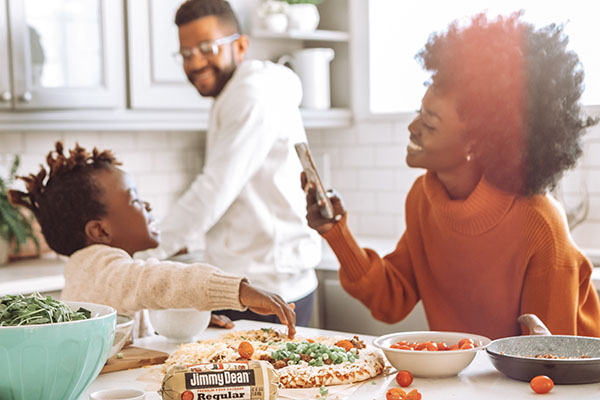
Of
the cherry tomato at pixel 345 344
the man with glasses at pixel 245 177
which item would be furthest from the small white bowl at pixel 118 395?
the man with glasses at pixel 245 177

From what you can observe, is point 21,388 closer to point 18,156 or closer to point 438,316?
point 438,316

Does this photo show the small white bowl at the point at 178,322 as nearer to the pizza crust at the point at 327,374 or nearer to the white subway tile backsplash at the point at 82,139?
the pizza crust at the point at 327,374

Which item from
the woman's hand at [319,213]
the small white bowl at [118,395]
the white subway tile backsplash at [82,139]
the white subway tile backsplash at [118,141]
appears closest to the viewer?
the small white bowl at [118,395]

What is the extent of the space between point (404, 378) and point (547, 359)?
0.82 ft

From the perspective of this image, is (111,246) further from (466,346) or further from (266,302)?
(466,346)

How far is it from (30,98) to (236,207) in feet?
3.14

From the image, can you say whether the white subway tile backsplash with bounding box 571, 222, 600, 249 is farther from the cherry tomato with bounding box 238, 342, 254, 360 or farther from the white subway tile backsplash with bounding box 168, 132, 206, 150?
the cherry tomato with bounding box 238, 342, 254, 360

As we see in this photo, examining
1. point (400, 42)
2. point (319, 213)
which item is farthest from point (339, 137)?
point (319, 213)

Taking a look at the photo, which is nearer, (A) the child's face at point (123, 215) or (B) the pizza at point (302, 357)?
(B) the pizza at point (302, 357)

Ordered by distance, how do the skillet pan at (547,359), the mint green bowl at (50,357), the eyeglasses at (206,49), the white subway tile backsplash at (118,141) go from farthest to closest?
the white subway tile backsplash at (118,141) → the eyeglasses at (206,49) → the skillet pan at (547,359) → the mint green bowl at (50,357)

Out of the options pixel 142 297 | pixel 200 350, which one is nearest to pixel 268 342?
pixel 200 350

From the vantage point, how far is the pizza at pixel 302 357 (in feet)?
4.83

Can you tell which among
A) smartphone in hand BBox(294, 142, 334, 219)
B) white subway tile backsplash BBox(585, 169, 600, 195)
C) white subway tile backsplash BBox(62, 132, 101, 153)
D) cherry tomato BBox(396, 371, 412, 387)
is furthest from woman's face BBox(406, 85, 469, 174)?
white subway tile backsplash BBox(62, 132, 101, 153)

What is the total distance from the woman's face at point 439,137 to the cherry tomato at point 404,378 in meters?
0.75
